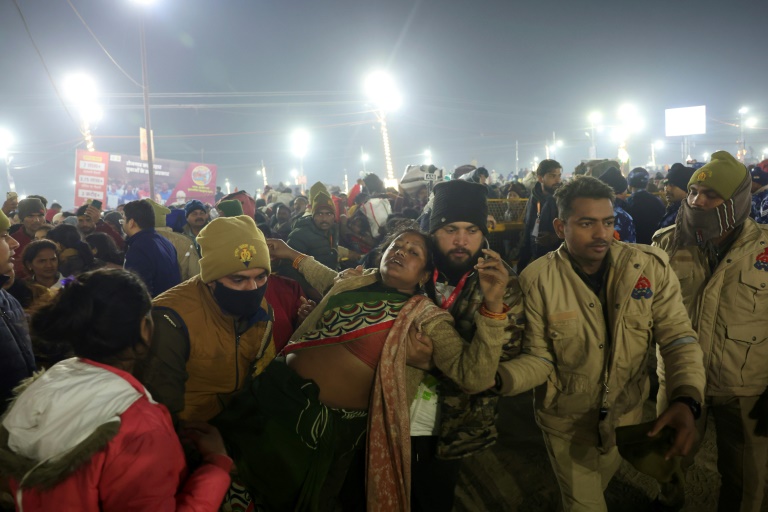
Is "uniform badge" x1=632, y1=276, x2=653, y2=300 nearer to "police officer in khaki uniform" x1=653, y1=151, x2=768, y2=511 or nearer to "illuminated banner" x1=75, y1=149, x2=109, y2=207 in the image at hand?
"police officer in khaki uniform" x1=653, y1=151, x2=768, y2=511

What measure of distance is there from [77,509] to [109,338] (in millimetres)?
562

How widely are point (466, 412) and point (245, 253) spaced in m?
1.61

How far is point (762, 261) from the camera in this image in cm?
256

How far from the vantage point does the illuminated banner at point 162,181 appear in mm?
20000

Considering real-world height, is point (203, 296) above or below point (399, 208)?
below

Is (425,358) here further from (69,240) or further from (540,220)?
(69,240)

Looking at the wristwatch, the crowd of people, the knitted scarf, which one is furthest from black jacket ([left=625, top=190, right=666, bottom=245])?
the wristwatch

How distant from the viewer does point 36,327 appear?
148 centimetres

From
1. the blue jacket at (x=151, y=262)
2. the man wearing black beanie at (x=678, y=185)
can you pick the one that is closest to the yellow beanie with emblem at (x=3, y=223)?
the blue jacket at (x=151, y=262)

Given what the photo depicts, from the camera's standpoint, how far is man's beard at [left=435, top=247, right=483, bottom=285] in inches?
104

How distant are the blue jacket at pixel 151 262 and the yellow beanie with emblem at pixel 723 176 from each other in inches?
204

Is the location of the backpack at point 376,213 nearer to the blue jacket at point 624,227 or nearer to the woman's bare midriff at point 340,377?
the blue jacket at point 624,227

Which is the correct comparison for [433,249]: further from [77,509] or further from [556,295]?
[77,509]

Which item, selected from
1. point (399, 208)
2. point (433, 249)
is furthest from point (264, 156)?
point (433, 249)
